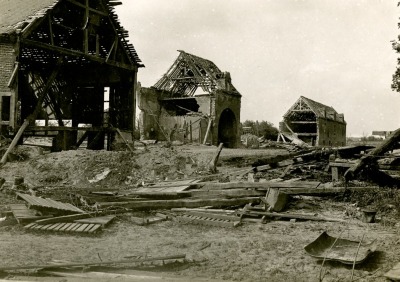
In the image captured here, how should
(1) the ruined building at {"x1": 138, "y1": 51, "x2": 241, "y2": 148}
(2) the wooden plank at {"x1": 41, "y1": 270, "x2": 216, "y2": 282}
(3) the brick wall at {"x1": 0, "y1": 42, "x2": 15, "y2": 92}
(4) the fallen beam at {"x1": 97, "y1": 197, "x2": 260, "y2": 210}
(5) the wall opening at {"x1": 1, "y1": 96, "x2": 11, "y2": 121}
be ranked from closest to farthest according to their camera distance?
1. (2) the wooden plank at {"x1": 41, "y1": 270, "x2": 216, "y2": 282}
2. (4) the fallen beam at {"x1": 97, "y1": 197, "x2": 260, "y2": 210}
3. (3) the brick wall at {"x1": 0, "y1": 42, "x2": 15, "y2": 92}
4. (5) the wall opening at {"x1": 1, "y1": 96, "x2": 11, "y2": 121}
5. (1) the ruined building at {"x1": 138, "y1": 51, "x2": 241, "y2": 148}

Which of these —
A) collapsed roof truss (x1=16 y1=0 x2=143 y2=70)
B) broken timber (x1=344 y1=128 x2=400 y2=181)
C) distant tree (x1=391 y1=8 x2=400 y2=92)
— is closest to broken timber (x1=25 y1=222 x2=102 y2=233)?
broken timber (x1=344 y1=128 x2=400 y2=181)

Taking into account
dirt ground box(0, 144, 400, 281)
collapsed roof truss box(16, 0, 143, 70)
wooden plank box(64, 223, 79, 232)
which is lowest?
dirt ground box(0, 144, 400, 281)

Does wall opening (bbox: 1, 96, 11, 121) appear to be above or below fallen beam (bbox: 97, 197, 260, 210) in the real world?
above

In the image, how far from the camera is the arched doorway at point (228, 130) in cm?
3591

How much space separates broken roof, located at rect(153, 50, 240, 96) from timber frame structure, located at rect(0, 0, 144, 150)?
38.9ft

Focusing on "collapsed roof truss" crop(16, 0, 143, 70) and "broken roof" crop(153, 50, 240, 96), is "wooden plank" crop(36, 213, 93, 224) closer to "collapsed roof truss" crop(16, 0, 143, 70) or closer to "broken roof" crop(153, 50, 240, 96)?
"collapsed roof truss" crop(16, 0, 143, 70)

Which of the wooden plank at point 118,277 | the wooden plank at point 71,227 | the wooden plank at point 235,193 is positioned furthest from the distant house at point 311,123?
the wooden plank at point 118,277

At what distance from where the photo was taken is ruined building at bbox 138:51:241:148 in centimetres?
3189

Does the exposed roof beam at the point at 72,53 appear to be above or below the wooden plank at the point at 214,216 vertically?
above

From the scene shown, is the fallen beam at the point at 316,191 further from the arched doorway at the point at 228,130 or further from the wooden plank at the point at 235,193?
the arched doorway at the point at 228,130

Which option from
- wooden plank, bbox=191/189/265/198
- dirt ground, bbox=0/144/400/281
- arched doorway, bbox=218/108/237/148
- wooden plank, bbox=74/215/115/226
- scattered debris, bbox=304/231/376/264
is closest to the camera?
dirt ground, bbox=0/144/400/281

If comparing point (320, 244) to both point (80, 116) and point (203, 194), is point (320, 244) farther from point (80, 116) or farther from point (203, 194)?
point (80, 116)

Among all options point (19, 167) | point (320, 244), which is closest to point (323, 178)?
point (320, 244)

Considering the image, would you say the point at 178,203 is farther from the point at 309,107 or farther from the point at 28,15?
the point at 309,107
